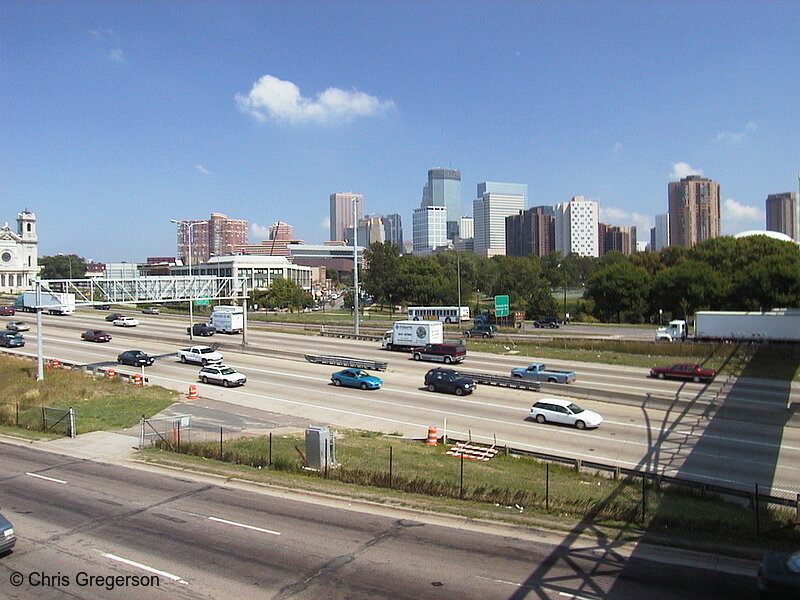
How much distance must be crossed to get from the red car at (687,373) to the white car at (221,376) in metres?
28.3

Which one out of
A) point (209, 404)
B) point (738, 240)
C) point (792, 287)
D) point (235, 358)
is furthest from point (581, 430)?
point (738, 240)

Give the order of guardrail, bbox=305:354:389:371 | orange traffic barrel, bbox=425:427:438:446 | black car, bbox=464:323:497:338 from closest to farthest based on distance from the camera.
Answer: orange traffic barrel, bbox=425:427:438:446 < guardrail, bbox=305:354:389:371 < black car, bbox=464:323:497:338

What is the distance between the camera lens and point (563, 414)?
30.3m

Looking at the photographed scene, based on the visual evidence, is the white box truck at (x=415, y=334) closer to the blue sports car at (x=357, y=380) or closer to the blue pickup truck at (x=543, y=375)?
the blue pickup truck at (x=543, y=375)

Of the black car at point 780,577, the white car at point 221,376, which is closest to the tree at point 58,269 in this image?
the white car at point 221,376

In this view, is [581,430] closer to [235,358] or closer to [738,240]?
[235,358]

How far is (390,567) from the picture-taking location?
41.4 ft

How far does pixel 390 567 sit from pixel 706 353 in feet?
146

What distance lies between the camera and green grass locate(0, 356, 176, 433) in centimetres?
2984

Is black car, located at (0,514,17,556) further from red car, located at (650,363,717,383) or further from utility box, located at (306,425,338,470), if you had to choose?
red car, located at (650,363,717,383)

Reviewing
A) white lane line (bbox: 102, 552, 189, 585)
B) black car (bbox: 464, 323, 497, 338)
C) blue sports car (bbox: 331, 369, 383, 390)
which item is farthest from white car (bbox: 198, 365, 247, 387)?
black car (bbox: 464, 323, 497, 338)

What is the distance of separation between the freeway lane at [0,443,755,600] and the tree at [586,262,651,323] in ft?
276

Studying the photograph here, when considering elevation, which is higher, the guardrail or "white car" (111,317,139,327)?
"white car" (111,317,139,327)

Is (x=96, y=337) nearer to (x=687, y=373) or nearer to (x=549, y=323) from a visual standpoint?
(x=549, y=323)
